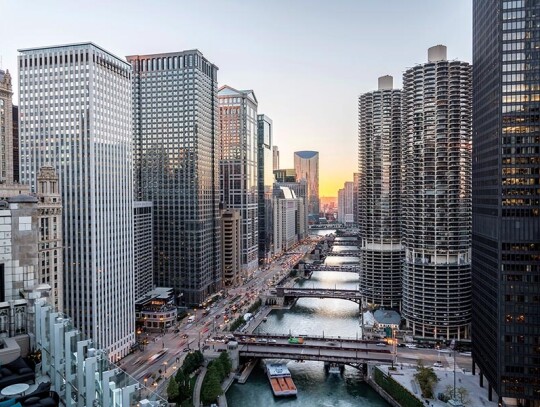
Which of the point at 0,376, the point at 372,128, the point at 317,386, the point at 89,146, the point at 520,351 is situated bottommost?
the point at 317,386

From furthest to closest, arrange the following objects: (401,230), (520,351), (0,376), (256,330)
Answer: (401,230) → (256,330) → (520,351) → (0,376)

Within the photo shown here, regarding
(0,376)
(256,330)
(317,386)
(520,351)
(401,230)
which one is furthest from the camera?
(401,230)

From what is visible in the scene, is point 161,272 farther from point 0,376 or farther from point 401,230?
point 0,376

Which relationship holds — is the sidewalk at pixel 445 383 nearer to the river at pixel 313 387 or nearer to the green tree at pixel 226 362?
the river at pixel 313 387

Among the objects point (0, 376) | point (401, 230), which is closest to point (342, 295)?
point (401, 230)

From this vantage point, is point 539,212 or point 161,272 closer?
point 539,212

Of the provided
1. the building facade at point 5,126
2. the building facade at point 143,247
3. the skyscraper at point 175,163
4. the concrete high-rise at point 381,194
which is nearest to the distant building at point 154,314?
the building facade at point 143,247
